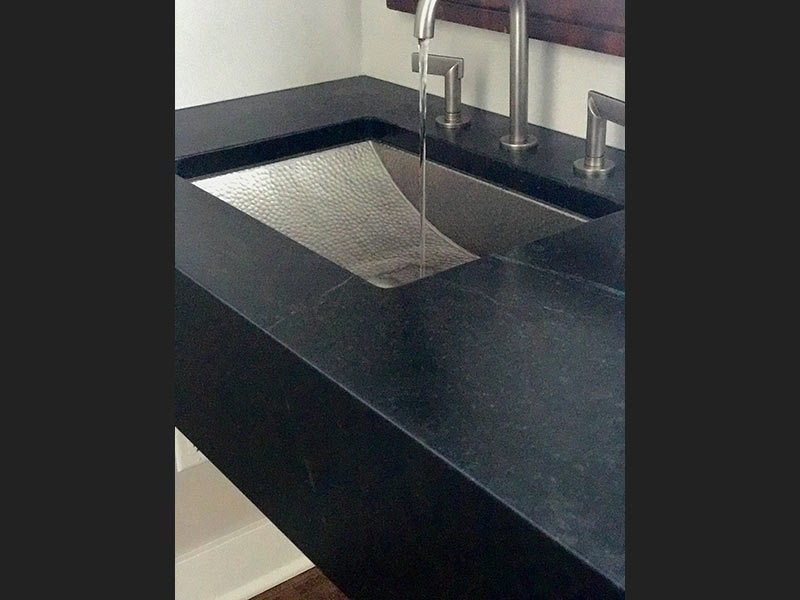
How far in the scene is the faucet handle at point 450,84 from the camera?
1382 mm

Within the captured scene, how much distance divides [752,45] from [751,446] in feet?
0.19

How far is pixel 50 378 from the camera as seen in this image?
0.13 m

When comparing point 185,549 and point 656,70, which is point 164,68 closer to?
point 656,70

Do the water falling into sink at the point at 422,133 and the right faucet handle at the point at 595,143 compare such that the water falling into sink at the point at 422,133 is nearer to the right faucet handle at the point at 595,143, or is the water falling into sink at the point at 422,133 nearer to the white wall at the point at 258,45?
the right faucet handle at the point at 595,143

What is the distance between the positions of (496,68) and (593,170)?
1.09 ft

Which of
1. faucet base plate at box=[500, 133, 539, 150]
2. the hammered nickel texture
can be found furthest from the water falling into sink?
faucet base plate at box=[500, 133, 539, 150]

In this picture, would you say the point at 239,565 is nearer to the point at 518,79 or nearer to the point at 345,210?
the point at 345,210

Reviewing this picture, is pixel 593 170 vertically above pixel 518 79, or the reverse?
pixel 518 79

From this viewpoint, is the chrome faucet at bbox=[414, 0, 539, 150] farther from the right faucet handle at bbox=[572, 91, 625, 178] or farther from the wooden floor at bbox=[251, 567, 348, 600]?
the wooden floor at bbox=[251, 567, 348, 600]

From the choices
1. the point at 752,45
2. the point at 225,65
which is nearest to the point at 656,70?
the point at 752,45

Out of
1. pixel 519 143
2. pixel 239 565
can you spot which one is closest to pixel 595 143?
pixel 519 143

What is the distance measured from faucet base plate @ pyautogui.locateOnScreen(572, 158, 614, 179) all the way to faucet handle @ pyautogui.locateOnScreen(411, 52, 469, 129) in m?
0.26

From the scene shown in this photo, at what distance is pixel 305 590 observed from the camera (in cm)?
192

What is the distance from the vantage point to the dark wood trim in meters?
1.23
